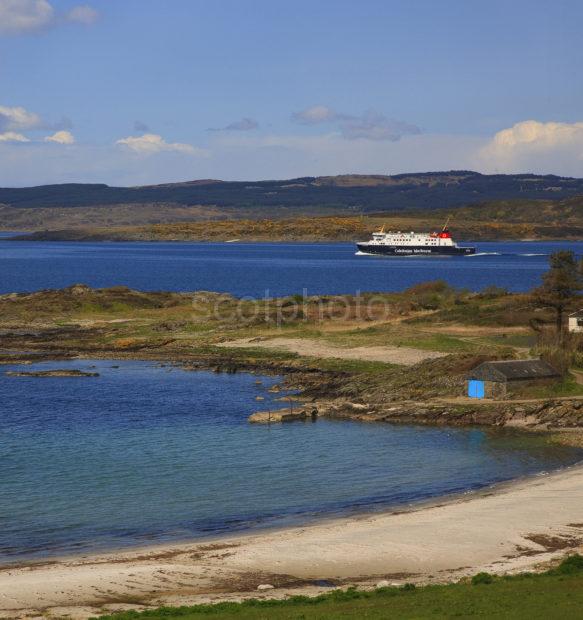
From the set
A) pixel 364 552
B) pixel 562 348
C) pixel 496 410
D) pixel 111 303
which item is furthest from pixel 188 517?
pixel 111 303

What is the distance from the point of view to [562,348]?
2100 inches

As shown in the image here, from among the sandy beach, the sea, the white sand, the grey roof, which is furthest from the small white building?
the sandy beach

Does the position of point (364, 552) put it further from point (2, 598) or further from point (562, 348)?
point (562, 348)

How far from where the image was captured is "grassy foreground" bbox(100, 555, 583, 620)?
65.8 feet

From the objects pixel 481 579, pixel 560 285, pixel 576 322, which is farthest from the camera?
pixel 560 285

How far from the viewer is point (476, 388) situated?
48781mm

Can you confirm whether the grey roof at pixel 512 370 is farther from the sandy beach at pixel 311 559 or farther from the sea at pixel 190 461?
the sandy beach at pixel 311 559

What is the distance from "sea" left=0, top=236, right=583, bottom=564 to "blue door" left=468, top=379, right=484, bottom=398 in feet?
12.9

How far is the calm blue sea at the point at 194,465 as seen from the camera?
3173cm

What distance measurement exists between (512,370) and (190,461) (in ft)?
53.9

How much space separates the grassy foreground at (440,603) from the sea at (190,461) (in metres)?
8.11

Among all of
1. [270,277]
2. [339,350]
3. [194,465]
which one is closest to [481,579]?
[194,465]

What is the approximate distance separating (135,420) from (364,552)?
2232 cm

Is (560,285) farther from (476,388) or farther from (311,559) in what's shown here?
(311,559)
